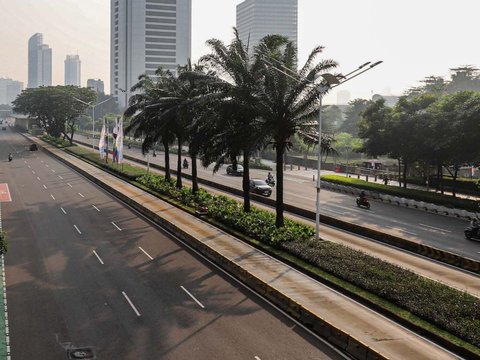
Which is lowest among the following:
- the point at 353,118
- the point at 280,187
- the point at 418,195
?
the point at 418,195

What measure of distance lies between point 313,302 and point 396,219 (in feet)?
72.8

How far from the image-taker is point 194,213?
37.5 metres

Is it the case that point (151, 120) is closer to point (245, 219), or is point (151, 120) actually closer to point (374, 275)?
point (245, 219)

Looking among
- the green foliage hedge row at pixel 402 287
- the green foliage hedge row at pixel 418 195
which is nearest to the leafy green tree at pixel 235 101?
the green foliage hedge row at pixel 402 287

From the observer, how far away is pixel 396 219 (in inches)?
1576

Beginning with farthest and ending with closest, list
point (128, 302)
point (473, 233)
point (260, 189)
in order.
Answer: point (260, 189) < point (473, 233) < point (128, 302)

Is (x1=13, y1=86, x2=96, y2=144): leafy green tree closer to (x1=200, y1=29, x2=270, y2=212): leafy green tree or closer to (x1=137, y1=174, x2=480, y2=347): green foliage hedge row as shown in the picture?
(x1=200, y1=29, x2=270, y2=212): leafy green tree

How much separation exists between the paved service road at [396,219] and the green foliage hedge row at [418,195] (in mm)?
1982

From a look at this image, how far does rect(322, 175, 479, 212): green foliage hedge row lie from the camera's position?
42.8 meters

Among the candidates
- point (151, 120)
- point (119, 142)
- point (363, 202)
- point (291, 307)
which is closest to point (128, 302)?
point (291, 307)

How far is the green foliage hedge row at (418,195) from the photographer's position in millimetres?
42825

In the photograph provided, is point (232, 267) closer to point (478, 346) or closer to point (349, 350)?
point (349, 350)

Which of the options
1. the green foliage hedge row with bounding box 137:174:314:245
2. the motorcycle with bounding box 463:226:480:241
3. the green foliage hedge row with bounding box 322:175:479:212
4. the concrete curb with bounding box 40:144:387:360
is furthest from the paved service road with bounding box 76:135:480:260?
the concrete curb with bounding box 40:144:387:360

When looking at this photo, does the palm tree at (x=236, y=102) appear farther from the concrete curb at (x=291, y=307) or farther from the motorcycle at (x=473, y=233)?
the motorcycle at (x=473, y=233)
